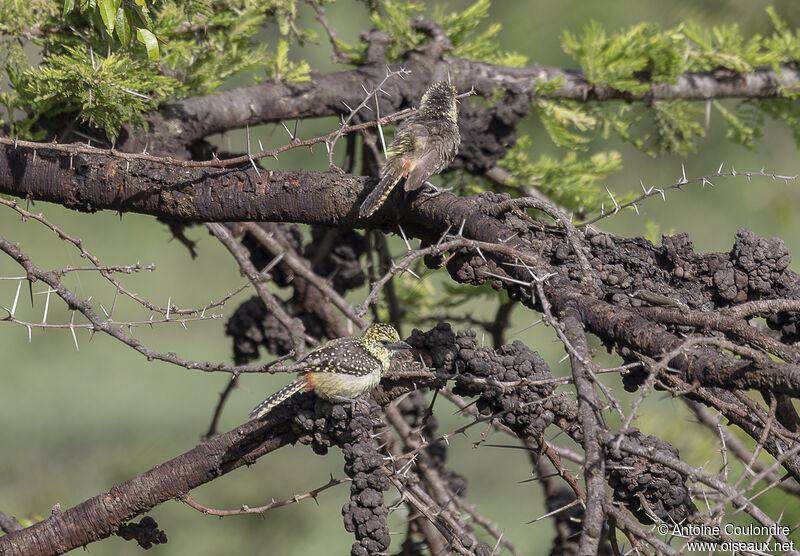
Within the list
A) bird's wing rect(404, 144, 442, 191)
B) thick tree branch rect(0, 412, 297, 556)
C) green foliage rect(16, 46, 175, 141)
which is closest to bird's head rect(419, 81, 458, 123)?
bird's wing rect(404, 144, 442, 191)

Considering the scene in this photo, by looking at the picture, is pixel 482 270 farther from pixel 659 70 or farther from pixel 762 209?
pixel 762 209

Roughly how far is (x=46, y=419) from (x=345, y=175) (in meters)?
7.37

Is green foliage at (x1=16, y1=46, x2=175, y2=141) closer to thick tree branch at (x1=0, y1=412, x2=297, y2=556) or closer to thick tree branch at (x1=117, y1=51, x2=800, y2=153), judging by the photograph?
thick tree branch at (x1=117, y1=51, x2=800, y2=153)

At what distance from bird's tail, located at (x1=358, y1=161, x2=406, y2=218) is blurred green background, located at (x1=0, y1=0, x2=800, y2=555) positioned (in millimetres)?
3379

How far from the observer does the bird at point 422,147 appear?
2576 millimetres

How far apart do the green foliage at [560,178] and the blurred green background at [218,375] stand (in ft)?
7.74

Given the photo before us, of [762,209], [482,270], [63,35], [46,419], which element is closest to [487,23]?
[762,209]

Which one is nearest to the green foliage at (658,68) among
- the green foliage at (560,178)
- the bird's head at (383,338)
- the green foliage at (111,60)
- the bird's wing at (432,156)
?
the green foliage at (560,178)

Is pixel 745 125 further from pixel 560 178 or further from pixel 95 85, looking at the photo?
pixel 95 85

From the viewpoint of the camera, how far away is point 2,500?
7207 mm

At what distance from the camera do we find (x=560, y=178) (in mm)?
3812

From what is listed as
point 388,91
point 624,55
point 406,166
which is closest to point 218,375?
point 388,91

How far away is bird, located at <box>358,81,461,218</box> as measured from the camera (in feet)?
8.45

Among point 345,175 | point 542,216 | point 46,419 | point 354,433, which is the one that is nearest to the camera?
point 354,433
